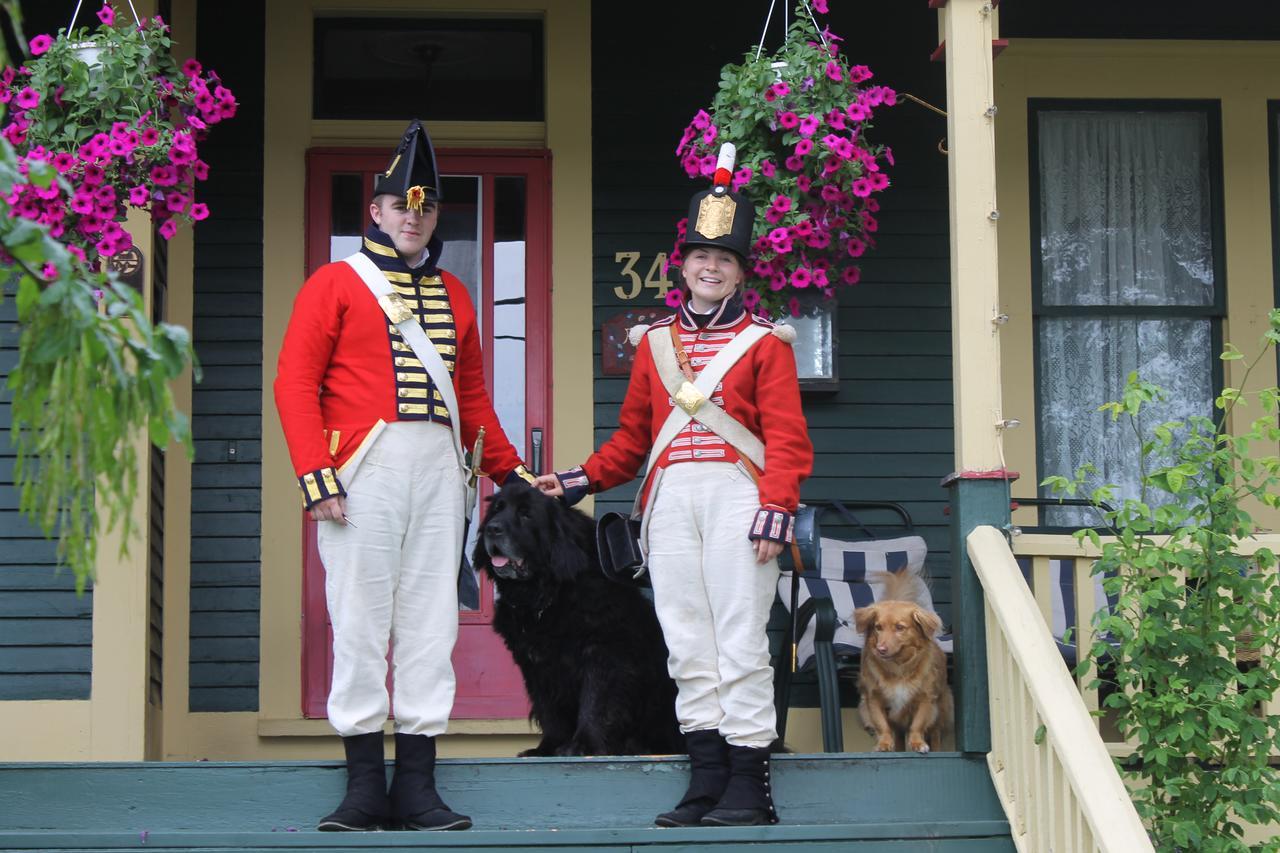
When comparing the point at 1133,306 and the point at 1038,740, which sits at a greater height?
the point at 1133,306

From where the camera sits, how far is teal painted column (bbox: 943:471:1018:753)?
496cm

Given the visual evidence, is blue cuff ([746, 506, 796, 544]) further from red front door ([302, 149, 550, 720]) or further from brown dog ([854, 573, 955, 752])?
red front door ([302, 149, 550, 720])

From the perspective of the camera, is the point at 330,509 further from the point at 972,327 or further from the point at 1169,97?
the point at 1169,97

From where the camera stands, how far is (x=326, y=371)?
4.82m

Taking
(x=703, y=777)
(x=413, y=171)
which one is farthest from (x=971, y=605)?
(x=413, y=171)

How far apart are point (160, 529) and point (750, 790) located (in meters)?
2.83

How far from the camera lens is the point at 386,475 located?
4.69 m

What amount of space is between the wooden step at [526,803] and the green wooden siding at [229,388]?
5.96 ft

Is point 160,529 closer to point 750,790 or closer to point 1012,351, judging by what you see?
point 750,790

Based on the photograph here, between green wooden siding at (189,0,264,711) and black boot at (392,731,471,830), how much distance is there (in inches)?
81.8

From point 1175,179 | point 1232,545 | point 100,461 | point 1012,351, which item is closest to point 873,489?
point 1012,351

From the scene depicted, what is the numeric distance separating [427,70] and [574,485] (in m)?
2.54

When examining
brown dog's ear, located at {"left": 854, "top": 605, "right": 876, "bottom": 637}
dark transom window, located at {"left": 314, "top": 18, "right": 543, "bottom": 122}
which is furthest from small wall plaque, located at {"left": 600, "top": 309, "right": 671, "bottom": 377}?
brown dog's ear, located at {"left": 854, "top": 605, "right": 876, "bottom": 637}

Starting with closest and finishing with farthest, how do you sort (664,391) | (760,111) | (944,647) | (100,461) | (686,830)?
(100,461) → (686,830) → (664,391) → (760,111) → (944,647)
